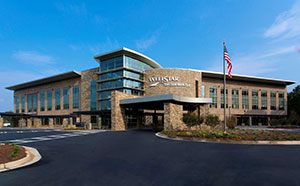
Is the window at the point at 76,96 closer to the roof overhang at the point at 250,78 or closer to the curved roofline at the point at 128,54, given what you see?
the curved roofline at the point at 128,54

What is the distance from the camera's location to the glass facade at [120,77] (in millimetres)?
45500

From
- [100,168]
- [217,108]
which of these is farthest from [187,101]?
[217,108]

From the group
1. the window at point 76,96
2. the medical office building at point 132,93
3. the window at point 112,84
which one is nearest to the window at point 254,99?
the medical office building at point 132,93

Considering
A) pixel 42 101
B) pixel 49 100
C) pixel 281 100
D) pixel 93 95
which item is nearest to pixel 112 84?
pixel 93 95

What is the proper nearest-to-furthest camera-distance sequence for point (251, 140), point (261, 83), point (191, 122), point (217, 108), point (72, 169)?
point (72, 169) → point (251, 140) → point (191, 122) → point (217, 108) → point (261, 83)

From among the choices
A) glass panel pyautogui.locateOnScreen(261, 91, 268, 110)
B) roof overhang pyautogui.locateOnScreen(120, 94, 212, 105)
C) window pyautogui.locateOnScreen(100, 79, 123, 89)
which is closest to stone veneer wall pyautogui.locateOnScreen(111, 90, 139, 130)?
roof overhang pyautogui.locateOnScreen(120, 94, 212, 105)

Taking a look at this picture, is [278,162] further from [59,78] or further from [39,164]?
[59,78]

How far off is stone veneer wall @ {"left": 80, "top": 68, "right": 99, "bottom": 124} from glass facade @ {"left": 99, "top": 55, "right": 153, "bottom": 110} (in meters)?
3.35

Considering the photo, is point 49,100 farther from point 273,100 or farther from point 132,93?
point 273,100

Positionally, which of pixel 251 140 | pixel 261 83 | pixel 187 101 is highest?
pixel 261 83

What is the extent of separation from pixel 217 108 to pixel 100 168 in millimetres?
54807

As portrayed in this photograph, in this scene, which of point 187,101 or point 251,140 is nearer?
point 251,140

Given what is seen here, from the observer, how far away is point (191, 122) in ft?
73.0

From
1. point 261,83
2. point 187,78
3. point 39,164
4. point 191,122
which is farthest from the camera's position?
point 261,83
